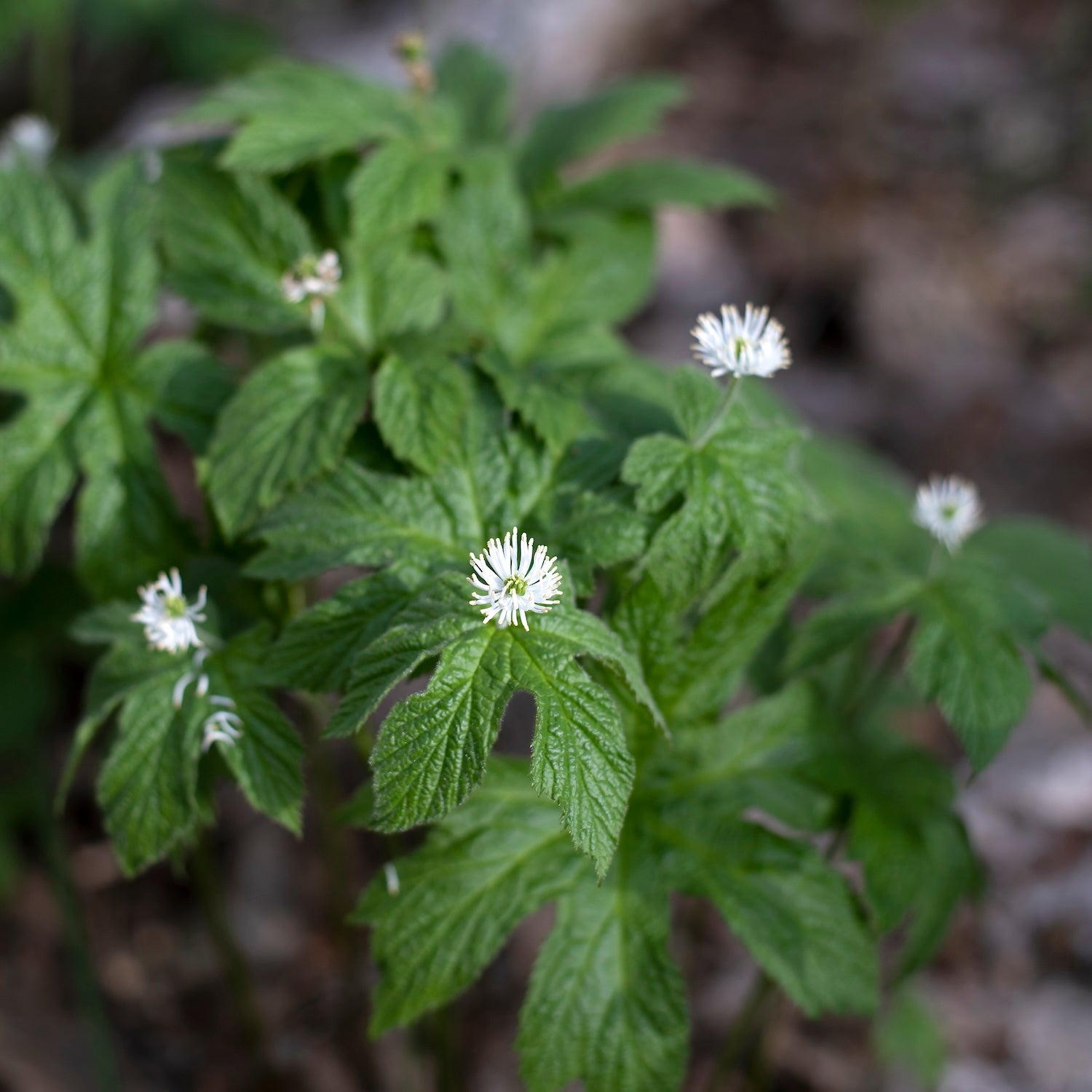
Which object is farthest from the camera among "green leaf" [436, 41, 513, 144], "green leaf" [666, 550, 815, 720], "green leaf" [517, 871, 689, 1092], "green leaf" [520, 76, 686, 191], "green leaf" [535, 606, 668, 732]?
"green leaf" [436, 41, 513, 144]

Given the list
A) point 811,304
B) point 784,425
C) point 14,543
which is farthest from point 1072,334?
point 14,543

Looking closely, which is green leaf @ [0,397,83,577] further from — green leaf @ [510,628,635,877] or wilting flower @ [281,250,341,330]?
green leaf @ [510,628,635,877]

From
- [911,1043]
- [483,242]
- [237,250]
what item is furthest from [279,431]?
[911,1043]

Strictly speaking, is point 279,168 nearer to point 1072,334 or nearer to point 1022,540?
point 1022,540

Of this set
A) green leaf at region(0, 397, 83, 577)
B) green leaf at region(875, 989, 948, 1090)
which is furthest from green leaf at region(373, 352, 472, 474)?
green leaf at region(875, 989, 948, 1090)

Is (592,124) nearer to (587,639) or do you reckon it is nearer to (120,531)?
(120,531)

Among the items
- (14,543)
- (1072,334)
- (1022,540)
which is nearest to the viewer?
(14,543)
